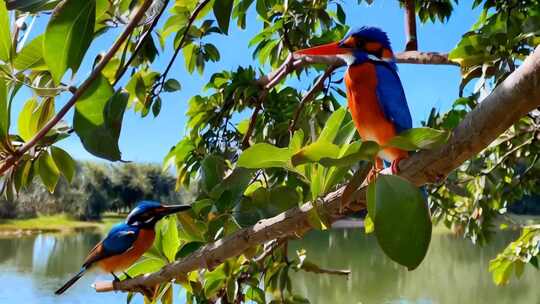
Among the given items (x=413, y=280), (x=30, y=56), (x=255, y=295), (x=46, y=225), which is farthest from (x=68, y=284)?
(x=46, y=225)

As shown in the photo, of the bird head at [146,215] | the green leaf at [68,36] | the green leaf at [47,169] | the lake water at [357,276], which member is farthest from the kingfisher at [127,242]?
the lake water at [357,276]

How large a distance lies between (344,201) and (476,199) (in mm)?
1606

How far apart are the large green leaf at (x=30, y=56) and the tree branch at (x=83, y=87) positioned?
58 mm

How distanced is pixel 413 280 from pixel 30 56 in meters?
9.40

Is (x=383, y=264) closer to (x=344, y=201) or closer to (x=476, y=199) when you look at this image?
(x=476, y=199)

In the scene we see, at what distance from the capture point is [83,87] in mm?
257

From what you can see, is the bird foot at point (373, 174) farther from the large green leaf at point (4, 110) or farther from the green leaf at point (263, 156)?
the large green leaf at point (4, 110)

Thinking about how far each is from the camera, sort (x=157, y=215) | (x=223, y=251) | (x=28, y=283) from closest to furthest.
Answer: (x=223, y=251), (x=157, y=215), (x=28, y=283)

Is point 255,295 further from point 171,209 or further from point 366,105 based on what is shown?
point 366,105

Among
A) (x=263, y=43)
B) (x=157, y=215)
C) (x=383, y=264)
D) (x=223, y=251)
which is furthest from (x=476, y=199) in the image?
(x=383, y=264)

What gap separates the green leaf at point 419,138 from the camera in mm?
183

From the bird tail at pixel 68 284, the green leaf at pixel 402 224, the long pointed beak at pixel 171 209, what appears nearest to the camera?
the green leaf at pixel 402 224

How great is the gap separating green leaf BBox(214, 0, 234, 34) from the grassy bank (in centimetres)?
1080

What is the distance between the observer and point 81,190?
31.8 feet
